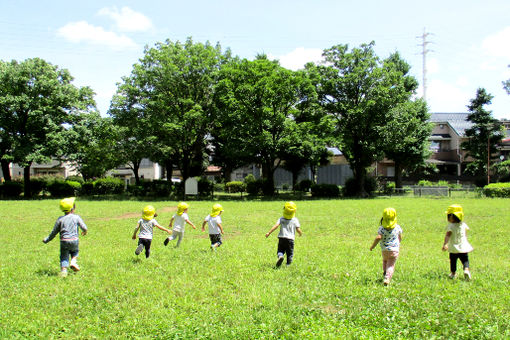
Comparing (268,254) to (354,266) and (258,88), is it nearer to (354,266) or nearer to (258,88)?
(354,266)

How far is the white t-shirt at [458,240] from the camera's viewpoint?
725cm

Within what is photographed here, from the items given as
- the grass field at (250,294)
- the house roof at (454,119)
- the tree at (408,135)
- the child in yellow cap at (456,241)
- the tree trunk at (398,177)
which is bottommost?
the grass field at (250,294)

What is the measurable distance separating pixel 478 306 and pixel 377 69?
30398mm

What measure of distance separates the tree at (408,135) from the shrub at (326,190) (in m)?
5.55

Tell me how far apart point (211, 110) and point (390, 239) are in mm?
28282

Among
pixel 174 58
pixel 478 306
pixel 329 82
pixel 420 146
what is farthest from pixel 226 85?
pixel 478 306

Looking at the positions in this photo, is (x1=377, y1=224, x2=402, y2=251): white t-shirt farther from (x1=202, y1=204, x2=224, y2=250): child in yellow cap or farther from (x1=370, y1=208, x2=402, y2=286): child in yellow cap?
(x1=202, y1=204, x2=224, y2=250): child in yellow cap

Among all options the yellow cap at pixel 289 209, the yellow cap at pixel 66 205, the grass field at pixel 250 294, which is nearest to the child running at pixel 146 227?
the grass field at pixel 250 294

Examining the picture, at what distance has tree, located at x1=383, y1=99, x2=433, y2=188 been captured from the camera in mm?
Result: 33375

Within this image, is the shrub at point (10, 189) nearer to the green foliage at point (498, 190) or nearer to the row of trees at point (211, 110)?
the row of trees at point (211, 110)

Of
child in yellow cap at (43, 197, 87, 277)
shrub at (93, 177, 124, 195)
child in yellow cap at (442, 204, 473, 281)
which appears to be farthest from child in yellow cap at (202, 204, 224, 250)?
shrub at (93, 177, 124, 195)

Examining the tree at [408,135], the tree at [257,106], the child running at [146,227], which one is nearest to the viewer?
the child running at [146,227]

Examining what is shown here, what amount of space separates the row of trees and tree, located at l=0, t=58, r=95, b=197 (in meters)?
0.09

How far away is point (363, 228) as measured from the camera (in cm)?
1492
